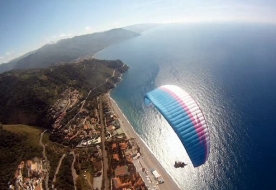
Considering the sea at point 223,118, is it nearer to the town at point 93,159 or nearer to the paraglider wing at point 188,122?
the town at point 93,159

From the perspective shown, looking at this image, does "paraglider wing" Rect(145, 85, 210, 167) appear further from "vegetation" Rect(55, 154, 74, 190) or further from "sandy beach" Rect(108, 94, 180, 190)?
"vegetation" Rect(55, 154, 74, 190)

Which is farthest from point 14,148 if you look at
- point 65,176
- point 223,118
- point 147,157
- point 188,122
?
point 223,118

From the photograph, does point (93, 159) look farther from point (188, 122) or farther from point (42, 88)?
point (42, 88)

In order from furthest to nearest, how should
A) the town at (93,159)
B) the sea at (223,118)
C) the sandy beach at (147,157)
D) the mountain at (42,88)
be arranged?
1. the mountain at (42,88)
2. the town at (93,159)
3. the sea at (223,118)
4. the sandy beach at (147,157)

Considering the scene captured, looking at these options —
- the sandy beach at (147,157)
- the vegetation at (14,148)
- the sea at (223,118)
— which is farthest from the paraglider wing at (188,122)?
the vegetation at (14,148)

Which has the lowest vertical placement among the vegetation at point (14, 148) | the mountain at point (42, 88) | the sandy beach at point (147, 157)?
the sandy beach at point (147, 157)

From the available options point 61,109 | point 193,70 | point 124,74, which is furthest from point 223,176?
point 124,74

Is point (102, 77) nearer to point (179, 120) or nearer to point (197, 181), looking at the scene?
point (197, 181)
